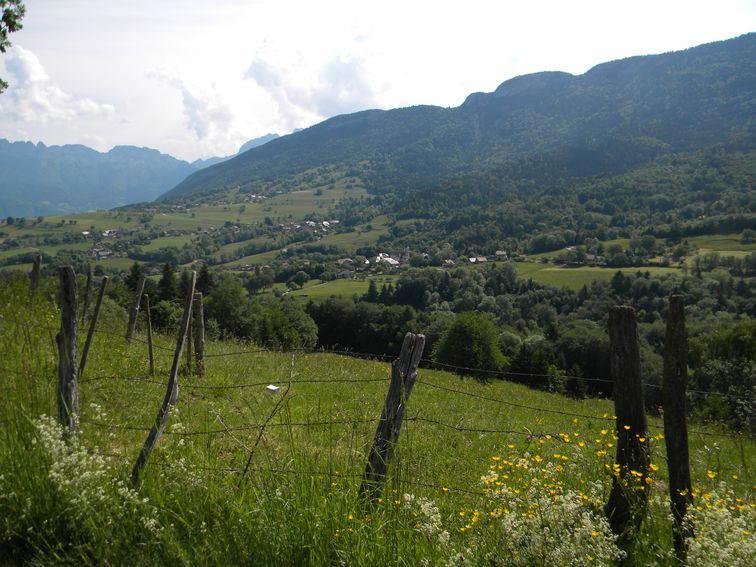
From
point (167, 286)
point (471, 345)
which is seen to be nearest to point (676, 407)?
point (471, 345)

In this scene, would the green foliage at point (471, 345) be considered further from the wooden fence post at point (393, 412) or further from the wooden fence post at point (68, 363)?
the wooden fence post at point (68, 363)

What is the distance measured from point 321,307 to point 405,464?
76277 mm

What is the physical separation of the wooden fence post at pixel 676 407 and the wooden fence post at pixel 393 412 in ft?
7.13

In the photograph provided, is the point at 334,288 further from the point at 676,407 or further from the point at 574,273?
the point at 676,407

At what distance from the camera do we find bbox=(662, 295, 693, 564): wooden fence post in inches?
171

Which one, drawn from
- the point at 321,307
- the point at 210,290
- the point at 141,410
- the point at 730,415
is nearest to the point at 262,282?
the point at 321,307

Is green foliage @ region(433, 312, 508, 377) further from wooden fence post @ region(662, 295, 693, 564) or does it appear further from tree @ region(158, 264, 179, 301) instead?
wooden fence post @ region(662, 295, 693, 564)

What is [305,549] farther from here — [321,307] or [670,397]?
[321,307]

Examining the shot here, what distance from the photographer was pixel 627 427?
14.8 ft

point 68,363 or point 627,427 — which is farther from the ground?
point 68,363

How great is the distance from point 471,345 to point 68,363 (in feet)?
136

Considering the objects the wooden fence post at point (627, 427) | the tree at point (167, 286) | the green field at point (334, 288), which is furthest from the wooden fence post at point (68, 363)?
the green field at point (334, 288)

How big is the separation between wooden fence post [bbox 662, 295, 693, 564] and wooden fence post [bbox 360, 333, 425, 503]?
7.13ft

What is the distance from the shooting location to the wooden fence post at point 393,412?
455 cm
